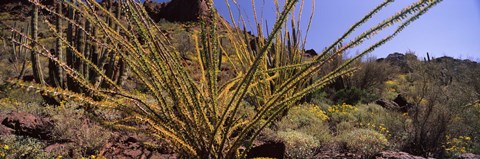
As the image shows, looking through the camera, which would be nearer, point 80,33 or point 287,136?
point 287,136

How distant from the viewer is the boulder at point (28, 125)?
3857mm

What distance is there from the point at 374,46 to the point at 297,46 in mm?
3025

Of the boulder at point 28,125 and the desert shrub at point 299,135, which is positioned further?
the desert shrub at point 299,135

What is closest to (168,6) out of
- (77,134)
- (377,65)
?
(377,65)

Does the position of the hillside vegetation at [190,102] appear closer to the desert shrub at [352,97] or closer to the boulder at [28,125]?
the boulder at [28,125]

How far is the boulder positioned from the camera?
3.86m

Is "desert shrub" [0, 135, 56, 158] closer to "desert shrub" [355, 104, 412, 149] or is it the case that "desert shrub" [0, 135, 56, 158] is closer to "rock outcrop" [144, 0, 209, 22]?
"desert shrub" [355, 104, 412, 149]

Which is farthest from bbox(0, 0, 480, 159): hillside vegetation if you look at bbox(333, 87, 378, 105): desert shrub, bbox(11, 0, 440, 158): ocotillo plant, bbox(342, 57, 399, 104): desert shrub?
bbox(342, 57, 399, 104): desert shrub

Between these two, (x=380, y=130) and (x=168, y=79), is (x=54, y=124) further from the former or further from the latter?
(x=380, y=130)

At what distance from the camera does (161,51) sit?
1.94 metres

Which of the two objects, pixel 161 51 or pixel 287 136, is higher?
pixel 161 51

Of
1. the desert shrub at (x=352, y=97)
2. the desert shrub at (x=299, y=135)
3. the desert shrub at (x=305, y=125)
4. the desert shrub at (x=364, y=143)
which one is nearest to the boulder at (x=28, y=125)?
the desert shrub at (x=299, y=135)

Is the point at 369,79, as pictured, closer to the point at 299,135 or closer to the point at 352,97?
the point at 352,97

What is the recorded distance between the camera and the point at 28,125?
3.89 m
